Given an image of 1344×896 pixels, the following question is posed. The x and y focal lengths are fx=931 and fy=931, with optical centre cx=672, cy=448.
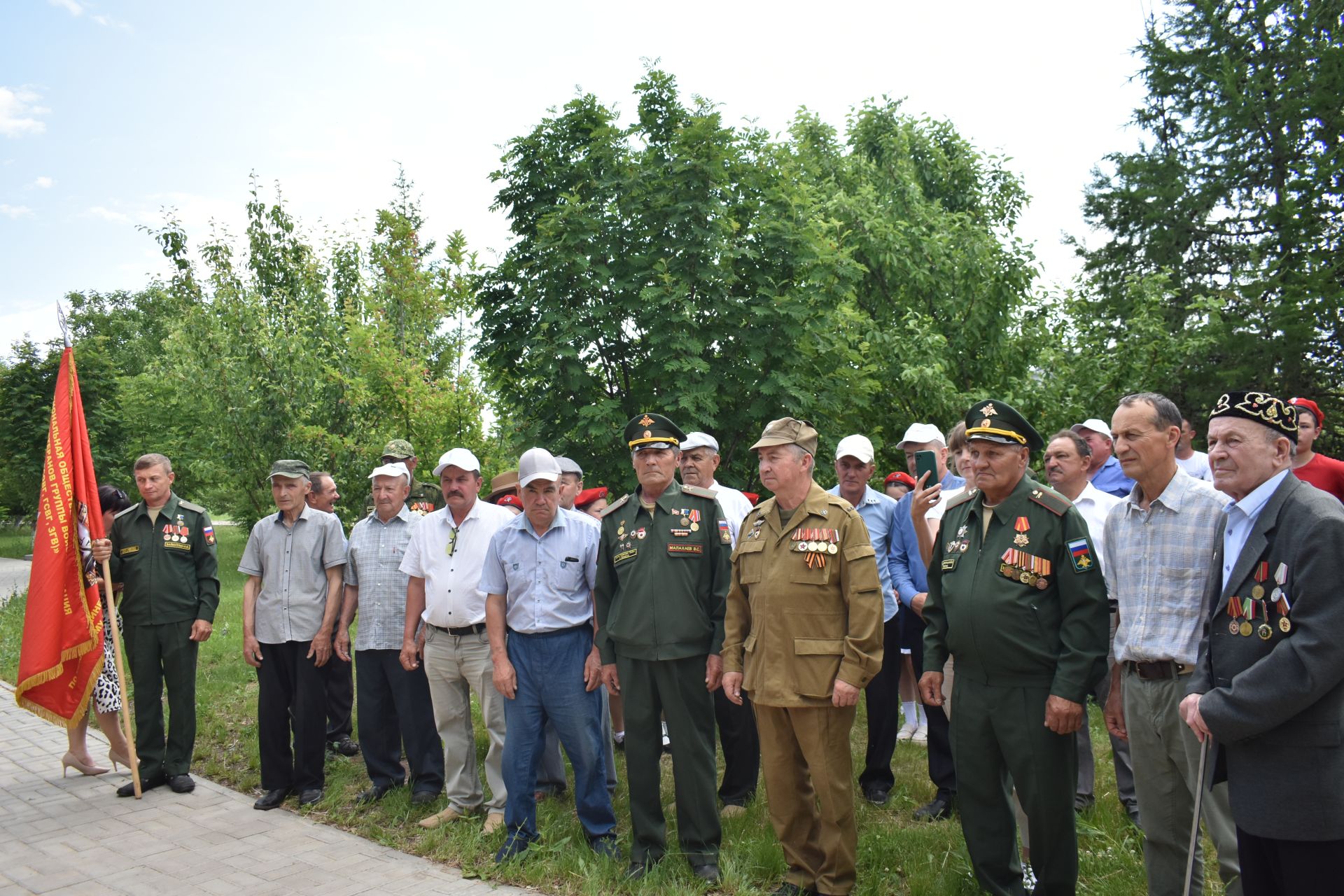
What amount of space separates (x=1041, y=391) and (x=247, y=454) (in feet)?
41.8

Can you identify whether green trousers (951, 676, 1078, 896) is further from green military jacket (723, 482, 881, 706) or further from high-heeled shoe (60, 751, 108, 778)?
high-heeled shoe (60, 751, 108, 778)

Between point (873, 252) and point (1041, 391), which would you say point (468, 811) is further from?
point (873, 252)

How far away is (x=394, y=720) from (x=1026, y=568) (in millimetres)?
4510

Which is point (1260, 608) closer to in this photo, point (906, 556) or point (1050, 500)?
point (1050, 500)

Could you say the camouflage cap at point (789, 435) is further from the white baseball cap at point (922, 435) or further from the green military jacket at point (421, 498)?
the green military jacket at point (421, 498)

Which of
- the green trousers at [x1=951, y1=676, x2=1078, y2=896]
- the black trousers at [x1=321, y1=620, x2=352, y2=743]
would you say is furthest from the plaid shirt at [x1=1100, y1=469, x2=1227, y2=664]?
the black trousers at [x1=321, y1=620, x2=352, y2=743]

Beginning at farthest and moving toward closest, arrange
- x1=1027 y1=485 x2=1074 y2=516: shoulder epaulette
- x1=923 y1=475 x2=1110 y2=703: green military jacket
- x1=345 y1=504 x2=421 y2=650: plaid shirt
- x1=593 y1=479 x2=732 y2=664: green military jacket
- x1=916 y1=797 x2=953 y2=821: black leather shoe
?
x1=345 y1=504 x2=421 y2=650: plaid shirt < x1=916 y1=797 x2=953 y2=821: black leather shoe < x1=593 y1=479 x2=732 y2=664: green military jacket < x1=1027 y1=485 x2=1074 y2=516: shoulder epaulette < x1=923 y1=475 x2=1110 y2=703: green military jacket

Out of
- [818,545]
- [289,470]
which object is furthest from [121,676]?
[818,545]

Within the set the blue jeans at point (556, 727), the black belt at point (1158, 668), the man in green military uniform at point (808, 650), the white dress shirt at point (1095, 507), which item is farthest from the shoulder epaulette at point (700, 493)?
the black belt at point (1158, 668)

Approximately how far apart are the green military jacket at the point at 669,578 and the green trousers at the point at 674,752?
0.12m

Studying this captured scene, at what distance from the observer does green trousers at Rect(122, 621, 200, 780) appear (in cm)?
669

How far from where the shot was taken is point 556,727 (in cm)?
520

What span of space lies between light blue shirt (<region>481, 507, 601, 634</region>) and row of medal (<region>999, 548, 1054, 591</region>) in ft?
7.39

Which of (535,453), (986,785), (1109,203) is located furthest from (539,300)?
(1109,203)
